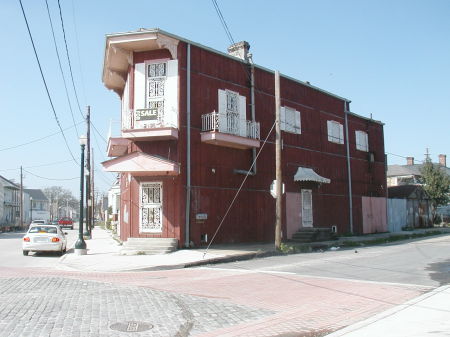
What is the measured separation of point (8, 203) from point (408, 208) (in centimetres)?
6694

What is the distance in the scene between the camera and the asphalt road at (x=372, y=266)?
11.4 metres

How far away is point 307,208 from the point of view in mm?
25000

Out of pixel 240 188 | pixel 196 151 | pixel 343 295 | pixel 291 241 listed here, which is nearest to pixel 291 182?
pixel 291 241

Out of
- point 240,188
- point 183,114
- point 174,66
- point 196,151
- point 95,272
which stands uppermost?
point 174,66

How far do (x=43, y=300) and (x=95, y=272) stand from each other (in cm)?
569

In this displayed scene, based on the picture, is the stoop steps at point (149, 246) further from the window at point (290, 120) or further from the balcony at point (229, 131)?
the window at point (290, 120)

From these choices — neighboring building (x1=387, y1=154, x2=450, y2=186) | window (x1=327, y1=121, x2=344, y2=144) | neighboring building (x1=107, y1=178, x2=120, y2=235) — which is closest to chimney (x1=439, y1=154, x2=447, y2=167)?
neighboring building (x1=387, y1=154, x2=450, y2=186)

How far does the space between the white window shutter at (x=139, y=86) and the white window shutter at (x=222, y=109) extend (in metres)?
3.44

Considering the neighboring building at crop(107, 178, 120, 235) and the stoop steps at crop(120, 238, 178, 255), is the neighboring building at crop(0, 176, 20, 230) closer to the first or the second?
the neighboring building at crop(107, 178, 120, 235)

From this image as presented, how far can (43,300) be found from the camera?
8227 millimetres

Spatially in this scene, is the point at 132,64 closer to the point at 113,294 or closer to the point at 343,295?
the point at 113,294

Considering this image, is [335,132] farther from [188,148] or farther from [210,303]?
[210,303]

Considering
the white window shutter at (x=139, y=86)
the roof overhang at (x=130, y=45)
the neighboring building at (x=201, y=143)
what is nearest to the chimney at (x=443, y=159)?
the neighboring building at (x=201, y=143)

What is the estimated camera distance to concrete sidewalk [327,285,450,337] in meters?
6.10
